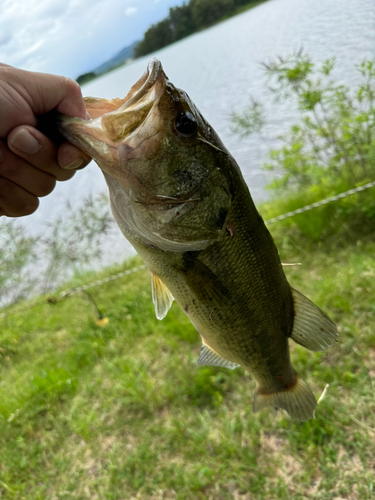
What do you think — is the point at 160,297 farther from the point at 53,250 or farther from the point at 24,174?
the point at 53,250

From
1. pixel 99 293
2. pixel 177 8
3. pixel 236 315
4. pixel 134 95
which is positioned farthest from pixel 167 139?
pixel 177 8

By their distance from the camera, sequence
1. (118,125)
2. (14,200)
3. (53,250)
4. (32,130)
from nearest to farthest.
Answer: (118,125) < (32,130) < (14,200) < (53,250)

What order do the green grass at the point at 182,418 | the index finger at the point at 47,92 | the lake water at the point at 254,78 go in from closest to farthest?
the index finger at the point at 47,92, the green grass at the point at 182,418, the lake water at the point at 254,78

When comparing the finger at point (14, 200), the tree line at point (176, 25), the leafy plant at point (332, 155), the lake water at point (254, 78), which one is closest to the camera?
the finger at point (14, 200)

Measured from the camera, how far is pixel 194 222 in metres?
1.36

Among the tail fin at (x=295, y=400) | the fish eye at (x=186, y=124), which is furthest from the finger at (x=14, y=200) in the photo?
the tail fin at (x=295, y=400)

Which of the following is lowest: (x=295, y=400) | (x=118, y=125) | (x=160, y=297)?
(x=295, y=400)

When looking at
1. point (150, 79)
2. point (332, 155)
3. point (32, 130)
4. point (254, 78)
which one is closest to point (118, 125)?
point (150, 79)

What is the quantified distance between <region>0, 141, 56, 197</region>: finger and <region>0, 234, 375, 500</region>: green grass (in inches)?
86.6

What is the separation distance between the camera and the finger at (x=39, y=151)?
1273 millimetres

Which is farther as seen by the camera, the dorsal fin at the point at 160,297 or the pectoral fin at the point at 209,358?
the pectoral fin at the point at 209,358

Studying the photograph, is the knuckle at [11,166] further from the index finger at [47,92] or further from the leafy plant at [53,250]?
the leafy plant at [53,250]

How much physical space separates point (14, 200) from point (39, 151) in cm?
36

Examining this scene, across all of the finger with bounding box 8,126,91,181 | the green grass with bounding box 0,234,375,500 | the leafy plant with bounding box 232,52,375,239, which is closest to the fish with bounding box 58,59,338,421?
the finger with bounding box 8,126,91,181
